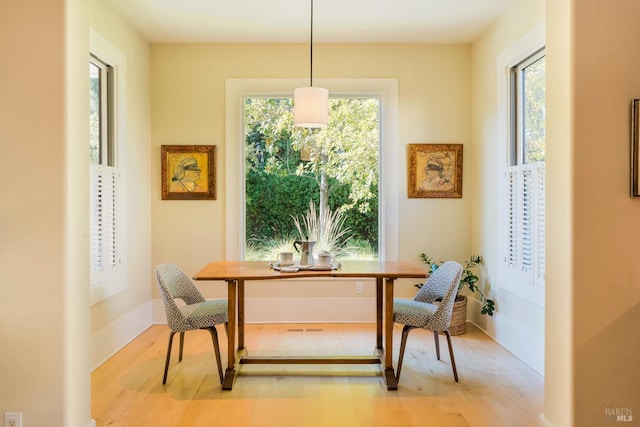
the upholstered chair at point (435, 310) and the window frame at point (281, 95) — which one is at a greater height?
the window frame at point (281, 95)

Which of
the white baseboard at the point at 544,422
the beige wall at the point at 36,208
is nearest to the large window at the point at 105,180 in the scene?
the beige wall at the point at 36,208

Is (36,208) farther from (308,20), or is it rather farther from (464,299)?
(464,299)

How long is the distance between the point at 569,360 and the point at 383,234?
2.72 meters

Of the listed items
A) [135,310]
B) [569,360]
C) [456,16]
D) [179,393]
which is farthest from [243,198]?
[569,360]

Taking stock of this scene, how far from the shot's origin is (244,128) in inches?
189

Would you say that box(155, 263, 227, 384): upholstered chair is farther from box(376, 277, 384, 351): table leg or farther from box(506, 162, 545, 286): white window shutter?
box(506, 162, 545, 286): white window shutter

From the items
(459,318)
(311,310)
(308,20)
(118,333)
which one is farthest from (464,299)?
(118,333)

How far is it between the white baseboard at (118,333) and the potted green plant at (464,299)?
2.72 meters

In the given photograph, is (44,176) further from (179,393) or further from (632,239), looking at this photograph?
(632,239)

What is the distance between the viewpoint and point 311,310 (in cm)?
481

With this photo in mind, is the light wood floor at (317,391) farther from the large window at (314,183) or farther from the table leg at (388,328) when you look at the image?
the large window at (314,183)

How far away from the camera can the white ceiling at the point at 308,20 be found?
382cm

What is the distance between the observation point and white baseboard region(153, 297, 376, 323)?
4.80 meters

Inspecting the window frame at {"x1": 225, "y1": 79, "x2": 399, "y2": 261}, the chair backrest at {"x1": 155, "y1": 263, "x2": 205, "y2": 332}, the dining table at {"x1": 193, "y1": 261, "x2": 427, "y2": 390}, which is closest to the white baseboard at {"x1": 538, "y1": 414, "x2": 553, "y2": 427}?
the dining table at {"x1": 193, "y1": 261, "x2": 427, "y2": 390}
